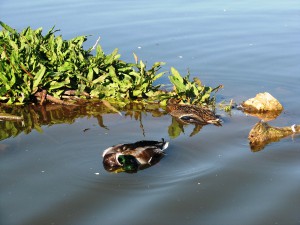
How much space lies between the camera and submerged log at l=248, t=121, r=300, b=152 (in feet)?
18.6

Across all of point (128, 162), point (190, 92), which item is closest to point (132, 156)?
point (128, 162)

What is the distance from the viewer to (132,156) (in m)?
5.09

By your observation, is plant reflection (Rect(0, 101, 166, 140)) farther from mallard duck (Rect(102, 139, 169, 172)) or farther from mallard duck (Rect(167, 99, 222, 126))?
mallard duck (Rect(102, 139, 169, 172))

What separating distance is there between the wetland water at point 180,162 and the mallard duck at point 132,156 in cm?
9

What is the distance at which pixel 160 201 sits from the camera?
447 centimetres

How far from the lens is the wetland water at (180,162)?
171 inches

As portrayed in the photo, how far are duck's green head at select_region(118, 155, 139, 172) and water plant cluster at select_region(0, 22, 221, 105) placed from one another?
6.65ft

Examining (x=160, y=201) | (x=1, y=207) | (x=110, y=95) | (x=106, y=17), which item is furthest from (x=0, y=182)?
(x=106, y=17)

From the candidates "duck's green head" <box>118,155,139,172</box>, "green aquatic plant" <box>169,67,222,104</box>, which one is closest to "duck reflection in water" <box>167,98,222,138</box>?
"green aquatic plant" <box>169,67,222,104</box>

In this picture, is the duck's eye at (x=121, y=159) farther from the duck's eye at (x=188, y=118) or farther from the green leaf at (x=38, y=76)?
the green leaf at (x=38, y=76)

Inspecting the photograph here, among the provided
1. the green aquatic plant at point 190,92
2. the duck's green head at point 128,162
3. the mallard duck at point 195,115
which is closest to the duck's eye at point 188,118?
the mallard duck at point 195,115

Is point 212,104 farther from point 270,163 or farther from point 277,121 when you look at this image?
point 270,163

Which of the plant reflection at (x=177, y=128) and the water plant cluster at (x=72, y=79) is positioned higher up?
the water plant cluster at (x=72, y=79)

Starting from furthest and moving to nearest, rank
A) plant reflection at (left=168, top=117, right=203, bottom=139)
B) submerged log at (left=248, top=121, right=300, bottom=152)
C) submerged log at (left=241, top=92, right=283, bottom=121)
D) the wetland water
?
submerged log at (left=241, top=92, right=283, bottom=121)
plant reflection at (left=168, top=117, right=203, bottom=139)
submerged log at (left=248, top=121, right=300, bottom=152)
the wetland water
